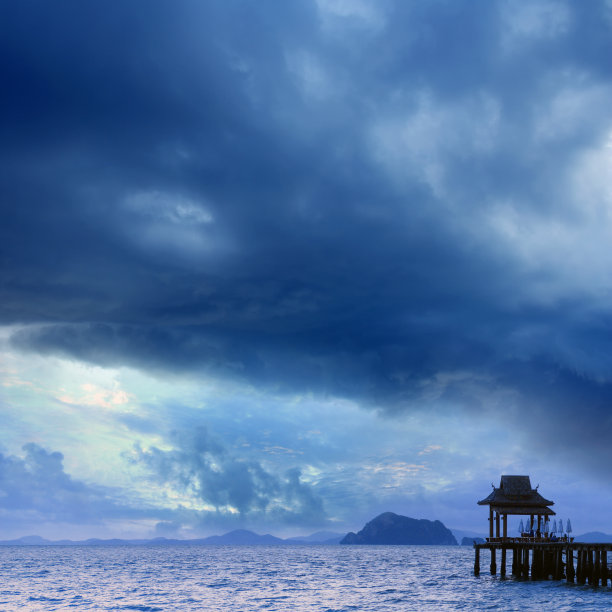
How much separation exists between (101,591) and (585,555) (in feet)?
149

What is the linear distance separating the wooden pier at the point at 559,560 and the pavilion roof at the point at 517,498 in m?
3.08

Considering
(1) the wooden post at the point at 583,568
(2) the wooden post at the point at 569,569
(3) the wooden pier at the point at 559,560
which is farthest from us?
Answer: (2) the wooden post at the point at 569,569

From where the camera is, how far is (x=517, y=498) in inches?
2800

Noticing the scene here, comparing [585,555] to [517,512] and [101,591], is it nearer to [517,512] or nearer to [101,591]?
[517,512]

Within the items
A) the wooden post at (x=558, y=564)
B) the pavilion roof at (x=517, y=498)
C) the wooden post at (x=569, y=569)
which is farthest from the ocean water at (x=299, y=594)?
the pavilion roof at (x=517, y=498)

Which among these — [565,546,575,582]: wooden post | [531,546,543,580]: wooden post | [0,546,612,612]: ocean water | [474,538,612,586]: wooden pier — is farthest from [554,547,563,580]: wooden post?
[531,546,543,580]: wooden post

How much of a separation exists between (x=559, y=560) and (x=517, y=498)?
7.16 metres

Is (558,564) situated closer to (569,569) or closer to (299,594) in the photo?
(569,569)

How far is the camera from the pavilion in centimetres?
7069

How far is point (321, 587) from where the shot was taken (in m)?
73.4

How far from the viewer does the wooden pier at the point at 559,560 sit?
60.1 metres

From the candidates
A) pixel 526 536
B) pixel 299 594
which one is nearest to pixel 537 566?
pixel 526 536

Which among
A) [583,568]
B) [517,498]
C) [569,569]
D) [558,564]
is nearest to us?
[583,568]

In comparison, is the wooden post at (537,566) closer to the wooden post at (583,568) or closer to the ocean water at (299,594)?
the ocean water at (299,594)
